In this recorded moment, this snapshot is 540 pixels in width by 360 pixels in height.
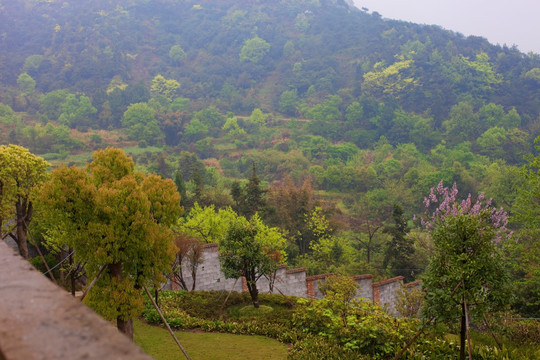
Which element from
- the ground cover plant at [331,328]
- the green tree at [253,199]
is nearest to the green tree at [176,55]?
the green tree at [253,199]

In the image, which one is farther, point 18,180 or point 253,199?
point 253,199

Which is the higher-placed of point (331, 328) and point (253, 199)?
point (253, 199)

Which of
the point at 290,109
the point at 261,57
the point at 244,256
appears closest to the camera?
the point at 244,256

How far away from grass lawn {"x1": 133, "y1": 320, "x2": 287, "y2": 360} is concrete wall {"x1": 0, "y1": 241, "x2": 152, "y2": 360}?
8.43 meters

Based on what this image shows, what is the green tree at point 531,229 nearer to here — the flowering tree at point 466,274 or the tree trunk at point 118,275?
the flowering tree at point 466,274

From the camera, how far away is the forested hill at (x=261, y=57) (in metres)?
86.6

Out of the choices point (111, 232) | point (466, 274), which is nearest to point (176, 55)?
point (111, 232)

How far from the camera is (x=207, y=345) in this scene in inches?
407

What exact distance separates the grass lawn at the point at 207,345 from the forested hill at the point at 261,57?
76.8 m

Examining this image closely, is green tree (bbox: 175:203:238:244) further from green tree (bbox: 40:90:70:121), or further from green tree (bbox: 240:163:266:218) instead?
green tree (bbox: 40:90:70:121)

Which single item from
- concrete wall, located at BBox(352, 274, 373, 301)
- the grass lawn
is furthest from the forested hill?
the grass lawn

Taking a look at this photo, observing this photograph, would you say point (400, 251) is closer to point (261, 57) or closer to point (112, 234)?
point (112, 234)

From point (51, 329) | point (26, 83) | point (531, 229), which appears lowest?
point (531, 229)

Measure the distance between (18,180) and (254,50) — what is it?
106047 mm
